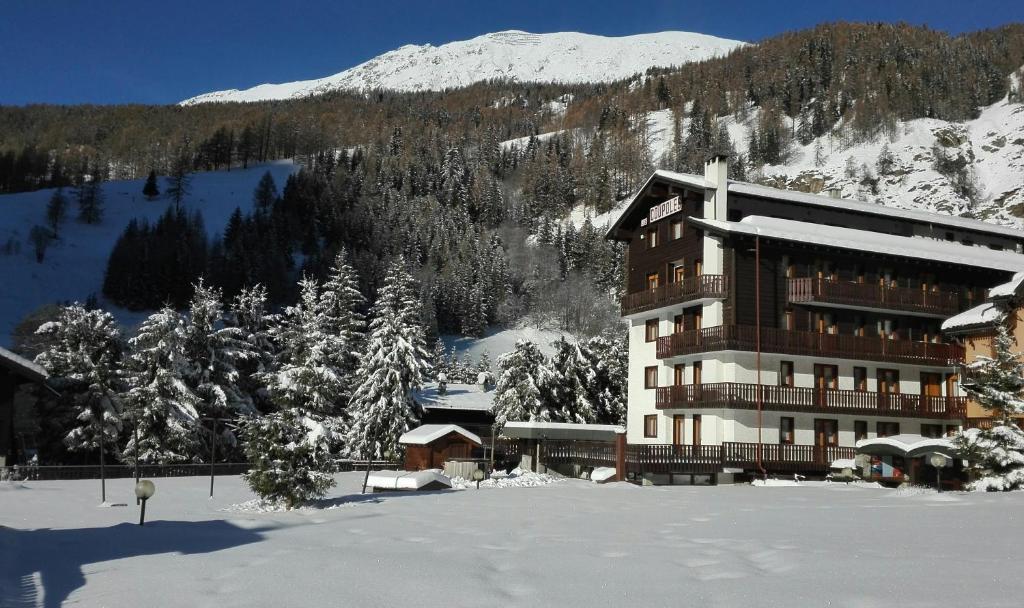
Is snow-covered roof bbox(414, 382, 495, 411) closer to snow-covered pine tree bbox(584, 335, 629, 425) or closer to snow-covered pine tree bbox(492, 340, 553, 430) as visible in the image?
snow-covered pine tree bbox(584, 335, 629, 425)

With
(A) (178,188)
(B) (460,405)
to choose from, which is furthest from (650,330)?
(A) (178,188)

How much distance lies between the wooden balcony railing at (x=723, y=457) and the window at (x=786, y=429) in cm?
89

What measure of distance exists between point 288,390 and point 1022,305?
113ft

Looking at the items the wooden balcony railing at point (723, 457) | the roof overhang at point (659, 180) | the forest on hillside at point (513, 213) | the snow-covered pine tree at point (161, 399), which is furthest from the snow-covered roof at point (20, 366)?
the forest on hillside at point (513, 213)

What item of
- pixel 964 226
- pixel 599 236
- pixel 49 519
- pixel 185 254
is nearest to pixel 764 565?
pixel 49 519

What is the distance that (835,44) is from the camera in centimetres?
19925

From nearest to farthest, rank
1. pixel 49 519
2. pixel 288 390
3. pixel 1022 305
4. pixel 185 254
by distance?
pixel 49 519
pixel 288 390
pixel 1022 305
pixel 185 254

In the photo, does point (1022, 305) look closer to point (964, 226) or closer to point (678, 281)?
point (964, 226)

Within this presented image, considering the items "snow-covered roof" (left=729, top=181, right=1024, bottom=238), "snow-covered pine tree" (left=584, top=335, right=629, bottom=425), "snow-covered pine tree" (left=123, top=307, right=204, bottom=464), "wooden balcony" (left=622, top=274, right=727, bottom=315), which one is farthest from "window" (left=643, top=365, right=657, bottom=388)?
"snow-covered pine tree" (left=123, top=307, right=204, bottom=464)

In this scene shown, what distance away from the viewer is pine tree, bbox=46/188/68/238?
147575 mm

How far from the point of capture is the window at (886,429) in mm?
42719

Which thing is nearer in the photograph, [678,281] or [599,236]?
[678,281]

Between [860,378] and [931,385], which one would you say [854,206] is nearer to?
[860,378]

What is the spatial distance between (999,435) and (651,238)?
21.7 meters
